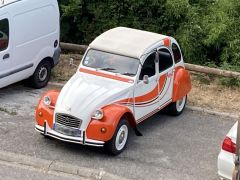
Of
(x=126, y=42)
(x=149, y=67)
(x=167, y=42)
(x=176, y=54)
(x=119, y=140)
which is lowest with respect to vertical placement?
(x=119, y=140)

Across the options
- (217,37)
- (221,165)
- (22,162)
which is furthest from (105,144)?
(217,37)

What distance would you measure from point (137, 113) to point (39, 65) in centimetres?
335

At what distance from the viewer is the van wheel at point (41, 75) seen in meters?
13.2

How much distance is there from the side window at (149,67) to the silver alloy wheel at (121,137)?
1.11m

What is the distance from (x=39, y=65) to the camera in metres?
13.3

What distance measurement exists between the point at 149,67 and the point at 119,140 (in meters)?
1.67

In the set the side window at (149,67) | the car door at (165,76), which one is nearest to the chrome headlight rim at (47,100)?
the side window at (149,67)

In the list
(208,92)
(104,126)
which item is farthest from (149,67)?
(208,92)

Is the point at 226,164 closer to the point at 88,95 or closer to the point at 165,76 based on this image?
the point at 88,95

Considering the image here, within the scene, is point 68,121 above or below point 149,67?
below

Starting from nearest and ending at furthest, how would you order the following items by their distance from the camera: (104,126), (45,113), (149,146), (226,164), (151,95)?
1. (226,164)
2. (104,126)
3. (45,113)
4. (149,146)
5. (151,95)

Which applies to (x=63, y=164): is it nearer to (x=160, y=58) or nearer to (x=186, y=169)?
(x=186, y=169)

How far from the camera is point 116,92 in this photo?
10523mm

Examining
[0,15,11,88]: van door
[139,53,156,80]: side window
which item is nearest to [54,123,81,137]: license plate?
[139,53,156,80]: side window
